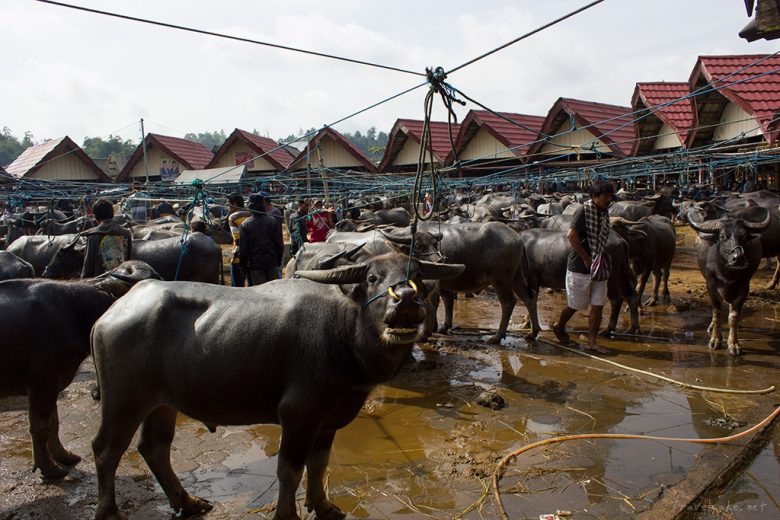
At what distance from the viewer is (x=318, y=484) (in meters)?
3.35

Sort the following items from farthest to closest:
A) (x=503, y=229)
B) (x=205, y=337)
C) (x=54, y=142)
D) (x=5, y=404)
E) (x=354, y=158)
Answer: (x=54, y=142) < (x=354, y=158) < (x=503, y=229) < (x=5, y=404) < (x=205, y=337)

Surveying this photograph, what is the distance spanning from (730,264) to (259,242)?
5.36m

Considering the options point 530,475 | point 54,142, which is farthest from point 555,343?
point 54,142

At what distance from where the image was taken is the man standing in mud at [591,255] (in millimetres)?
6391

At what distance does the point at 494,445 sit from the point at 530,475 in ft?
1.82

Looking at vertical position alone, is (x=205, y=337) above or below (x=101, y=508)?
above

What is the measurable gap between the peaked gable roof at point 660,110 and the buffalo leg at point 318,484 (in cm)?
1441

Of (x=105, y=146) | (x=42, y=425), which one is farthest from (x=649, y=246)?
(x=105, y=146)

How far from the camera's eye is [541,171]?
19078 mm

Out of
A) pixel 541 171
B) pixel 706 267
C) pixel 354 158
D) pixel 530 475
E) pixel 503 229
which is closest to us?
pixel 530 475

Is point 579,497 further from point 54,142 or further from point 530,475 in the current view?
point 54,142

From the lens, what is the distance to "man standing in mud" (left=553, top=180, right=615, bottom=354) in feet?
21.0

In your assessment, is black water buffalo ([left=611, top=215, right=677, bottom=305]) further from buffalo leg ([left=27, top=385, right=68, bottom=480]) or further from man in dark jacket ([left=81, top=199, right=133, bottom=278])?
buffalo leg ([left=27, top=385, right=68, bottom=480])

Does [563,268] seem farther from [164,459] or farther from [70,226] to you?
[70,226]
